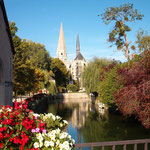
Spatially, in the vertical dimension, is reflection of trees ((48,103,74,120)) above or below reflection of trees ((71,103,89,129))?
above

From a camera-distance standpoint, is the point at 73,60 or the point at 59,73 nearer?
the point at 59,73

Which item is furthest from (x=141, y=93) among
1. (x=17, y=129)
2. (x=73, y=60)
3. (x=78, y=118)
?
(x=73, y=60)

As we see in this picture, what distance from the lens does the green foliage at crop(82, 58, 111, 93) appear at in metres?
29.2

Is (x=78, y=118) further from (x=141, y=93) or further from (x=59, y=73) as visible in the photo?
(x=59, y=73)

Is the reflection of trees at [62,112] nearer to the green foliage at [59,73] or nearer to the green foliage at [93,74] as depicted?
the green foliage at [93,74]

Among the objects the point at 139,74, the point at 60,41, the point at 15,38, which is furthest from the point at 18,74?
the point at 60,41

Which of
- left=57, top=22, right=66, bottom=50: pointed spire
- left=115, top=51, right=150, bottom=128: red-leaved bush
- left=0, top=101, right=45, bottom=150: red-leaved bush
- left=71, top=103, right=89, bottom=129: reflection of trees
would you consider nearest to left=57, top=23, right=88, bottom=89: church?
left=57, top=22, right=66, bottom=50: pointed spire

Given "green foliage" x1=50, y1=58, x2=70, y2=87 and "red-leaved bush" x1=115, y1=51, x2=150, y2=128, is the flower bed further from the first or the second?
"green foliage" x1=50, y1=58, x2=70, y2=87

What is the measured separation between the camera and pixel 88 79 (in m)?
29.9

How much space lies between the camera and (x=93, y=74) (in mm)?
29578

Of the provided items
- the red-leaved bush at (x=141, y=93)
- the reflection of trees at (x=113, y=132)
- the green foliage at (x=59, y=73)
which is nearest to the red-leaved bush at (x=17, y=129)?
the red-leaved bush at (x=141, y=93)

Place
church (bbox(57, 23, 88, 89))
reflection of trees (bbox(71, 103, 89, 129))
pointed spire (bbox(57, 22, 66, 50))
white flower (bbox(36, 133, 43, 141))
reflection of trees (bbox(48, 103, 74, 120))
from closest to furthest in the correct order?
white flower (bbox(36, 133, 43, 141)) → reflection of trees (bbox(71, 103, 89, 129)) → reflection of trees (bbox(48, 103, 74, 120)) → church (bbox(57, 23, 88, 89)) → pointed spire (bbox(57, 22, 66, 50))

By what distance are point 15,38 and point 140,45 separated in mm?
14780

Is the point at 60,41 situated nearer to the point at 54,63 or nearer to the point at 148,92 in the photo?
the point at 54,63
